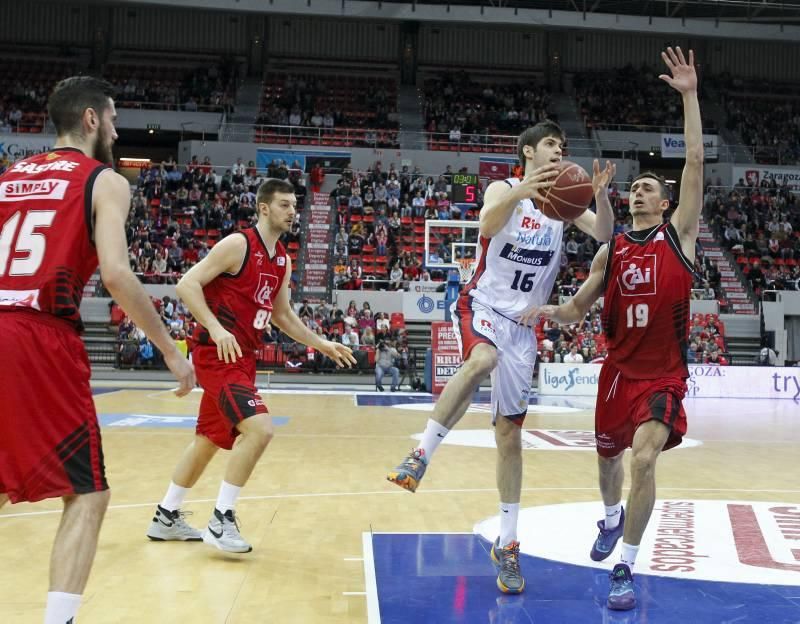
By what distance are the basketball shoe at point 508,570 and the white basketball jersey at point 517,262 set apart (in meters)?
1.26

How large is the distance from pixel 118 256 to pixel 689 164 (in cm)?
303

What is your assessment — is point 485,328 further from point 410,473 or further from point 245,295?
point 245,295

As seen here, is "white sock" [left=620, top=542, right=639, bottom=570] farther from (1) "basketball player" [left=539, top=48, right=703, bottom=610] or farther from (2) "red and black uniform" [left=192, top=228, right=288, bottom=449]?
(2) "red and black uniform" [left=192, top=228, right=288, bottom=449]

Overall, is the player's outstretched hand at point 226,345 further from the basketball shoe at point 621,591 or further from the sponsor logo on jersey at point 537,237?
the basketball shoe at point 621,591

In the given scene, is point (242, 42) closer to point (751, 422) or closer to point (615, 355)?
point (751, 422)

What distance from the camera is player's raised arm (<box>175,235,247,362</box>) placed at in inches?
189

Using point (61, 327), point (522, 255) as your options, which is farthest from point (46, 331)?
point (522, 255)

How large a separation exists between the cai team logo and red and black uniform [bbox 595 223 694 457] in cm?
77

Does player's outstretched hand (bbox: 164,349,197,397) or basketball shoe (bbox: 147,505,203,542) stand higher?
player's outstretched hand (bbox: 164,349,197,397)

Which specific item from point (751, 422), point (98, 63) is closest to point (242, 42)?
point (98, 63)

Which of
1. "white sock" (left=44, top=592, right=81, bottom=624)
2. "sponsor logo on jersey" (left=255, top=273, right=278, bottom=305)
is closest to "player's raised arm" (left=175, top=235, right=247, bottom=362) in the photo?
"sponsor logo on jersey" (left=255, top=273, right=278, bottom=305)

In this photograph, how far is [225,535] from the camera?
507 cm

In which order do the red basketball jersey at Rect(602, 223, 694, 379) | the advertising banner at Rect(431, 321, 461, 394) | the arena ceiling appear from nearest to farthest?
the red basketball jersey at Rect(602, 223, 694, 379) → the advertising banner at Rect(431, 321, 461, 394) → the arena ceiling

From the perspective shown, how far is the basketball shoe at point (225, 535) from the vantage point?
5.04 m
